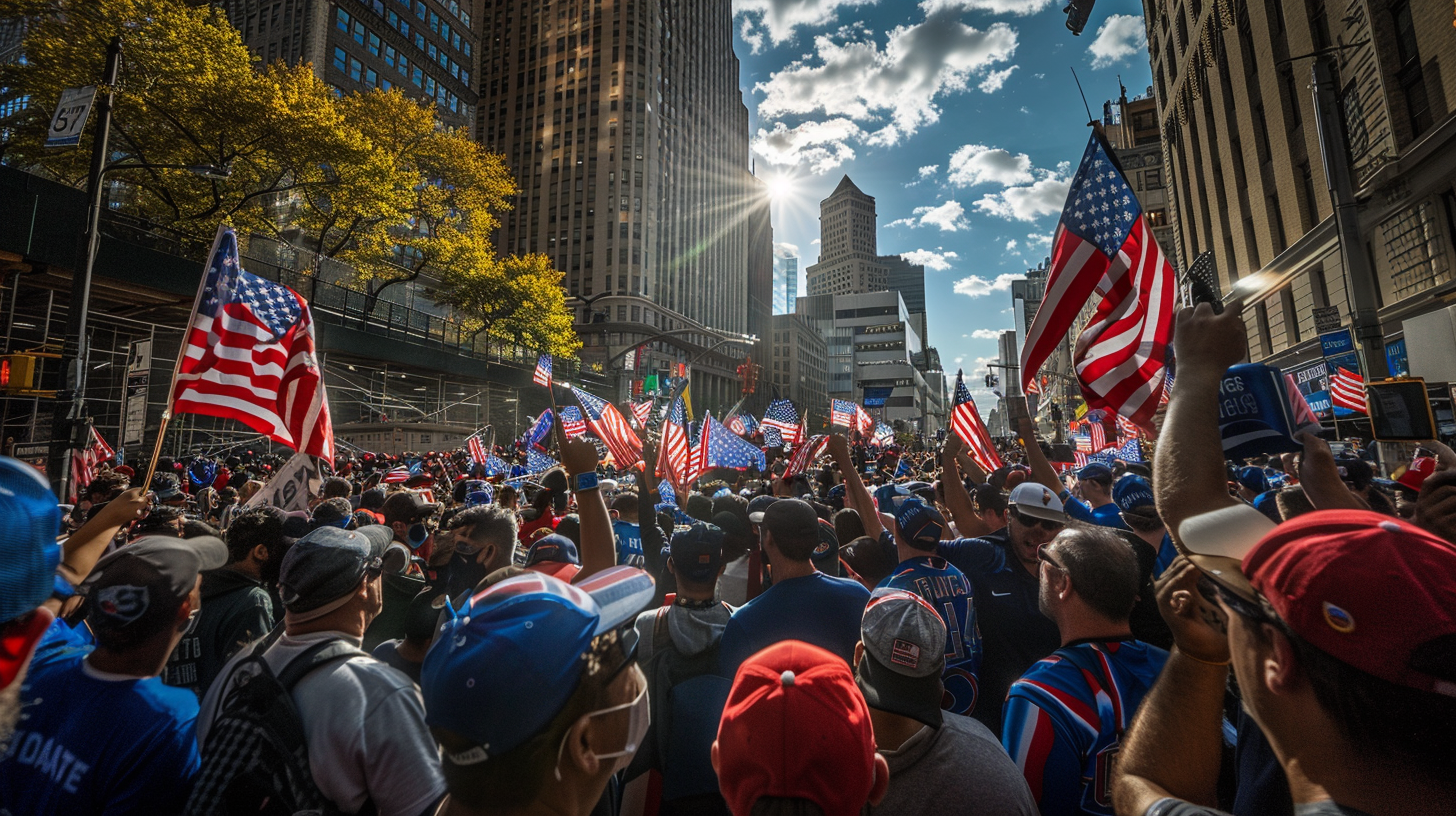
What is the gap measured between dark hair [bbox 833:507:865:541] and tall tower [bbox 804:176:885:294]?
186921 mm

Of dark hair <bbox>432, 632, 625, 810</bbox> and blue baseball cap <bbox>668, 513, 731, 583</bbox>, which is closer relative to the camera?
dark hair <bbox>432, 632, 625, 810</bbox>

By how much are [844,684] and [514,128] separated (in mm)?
91726

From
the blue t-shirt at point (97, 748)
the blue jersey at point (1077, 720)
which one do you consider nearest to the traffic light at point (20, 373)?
the blue t-shirt at point (97, 748)

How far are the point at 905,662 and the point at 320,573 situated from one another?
2.11 metres

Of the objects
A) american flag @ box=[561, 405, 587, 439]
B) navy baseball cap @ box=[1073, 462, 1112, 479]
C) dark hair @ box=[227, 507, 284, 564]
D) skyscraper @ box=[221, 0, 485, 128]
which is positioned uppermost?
skyscraper @ box=[221, 0, 485, 128]

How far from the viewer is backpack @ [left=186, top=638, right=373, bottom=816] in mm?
1759

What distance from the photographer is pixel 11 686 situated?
1415mm

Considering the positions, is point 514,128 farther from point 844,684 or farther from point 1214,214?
point 844,684

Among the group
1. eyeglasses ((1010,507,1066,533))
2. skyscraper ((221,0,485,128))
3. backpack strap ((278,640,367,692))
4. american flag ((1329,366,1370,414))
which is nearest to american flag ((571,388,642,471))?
eyeglasses ((1010,507,1066,533))

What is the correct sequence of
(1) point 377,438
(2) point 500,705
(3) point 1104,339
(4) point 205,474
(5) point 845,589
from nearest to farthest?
(2) point 500,705
(5) point 845,589
(3) point 1104,339
(4) point 205,474
(1) point 377,438

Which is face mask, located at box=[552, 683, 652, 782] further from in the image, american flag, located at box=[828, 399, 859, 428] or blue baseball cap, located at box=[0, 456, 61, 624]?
american flag, located at box=[828, 399, 859, 428]

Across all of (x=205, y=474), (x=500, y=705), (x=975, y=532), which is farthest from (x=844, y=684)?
(x=205, y=474)

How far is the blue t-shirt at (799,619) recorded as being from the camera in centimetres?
298

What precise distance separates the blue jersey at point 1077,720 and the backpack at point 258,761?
2257 millimetres
